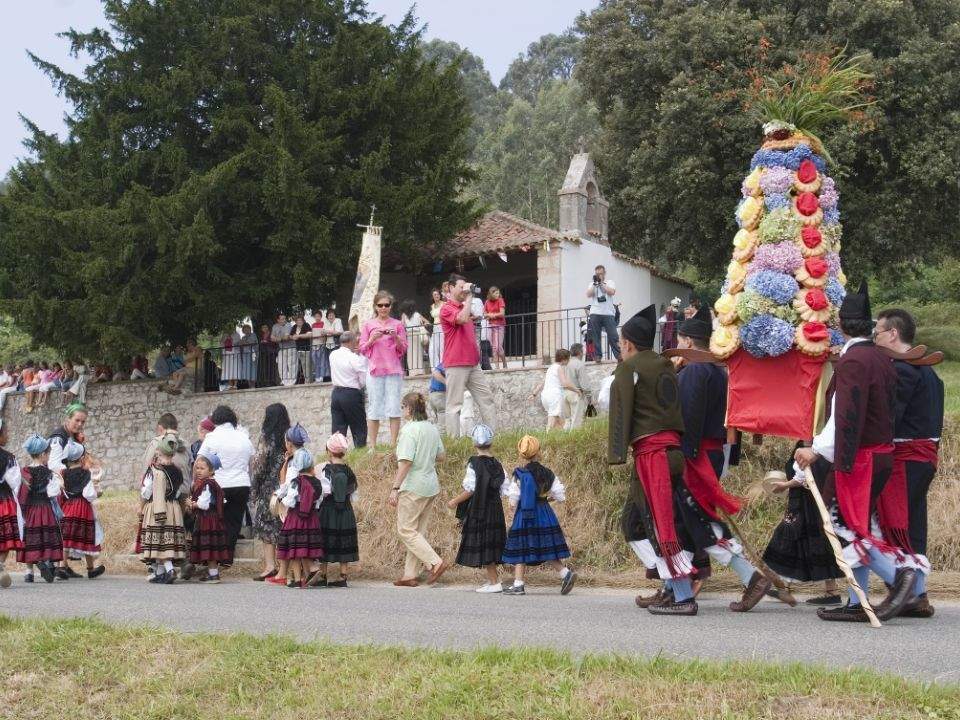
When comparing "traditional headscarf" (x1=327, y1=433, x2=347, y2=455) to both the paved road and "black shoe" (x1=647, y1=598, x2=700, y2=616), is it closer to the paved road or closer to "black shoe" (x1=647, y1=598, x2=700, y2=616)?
the paved road

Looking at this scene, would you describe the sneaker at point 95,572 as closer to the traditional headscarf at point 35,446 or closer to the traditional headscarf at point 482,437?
the traditional headscarf at point 35,446

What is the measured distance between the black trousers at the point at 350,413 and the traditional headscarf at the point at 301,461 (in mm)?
3811

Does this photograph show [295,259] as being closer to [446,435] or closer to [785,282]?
[446,435]

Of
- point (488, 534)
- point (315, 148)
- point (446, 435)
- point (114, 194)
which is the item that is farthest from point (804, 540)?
point (114, 194)

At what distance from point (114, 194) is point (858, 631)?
75.3 feet

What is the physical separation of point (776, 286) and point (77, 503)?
7.98 m

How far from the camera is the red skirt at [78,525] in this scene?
484 inches

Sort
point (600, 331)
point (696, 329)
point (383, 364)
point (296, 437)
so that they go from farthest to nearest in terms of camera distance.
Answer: point (600, 331) < point (383, 364) < point (296, 437) < point (696, 329)

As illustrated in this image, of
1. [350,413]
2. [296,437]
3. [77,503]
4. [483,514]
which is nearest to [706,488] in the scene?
[483,514]

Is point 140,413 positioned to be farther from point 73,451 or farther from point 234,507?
point 234,507

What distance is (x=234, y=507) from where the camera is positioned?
12500 millimetres

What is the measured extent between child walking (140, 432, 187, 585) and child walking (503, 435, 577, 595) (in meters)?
3.95

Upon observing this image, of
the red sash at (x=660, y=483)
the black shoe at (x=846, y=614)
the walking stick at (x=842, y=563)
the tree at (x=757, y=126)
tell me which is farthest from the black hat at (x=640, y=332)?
the tree at (x=757, y=126)

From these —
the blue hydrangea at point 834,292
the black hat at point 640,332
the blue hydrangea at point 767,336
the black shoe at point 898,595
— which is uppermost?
the blue hydrangea at point 834,292
